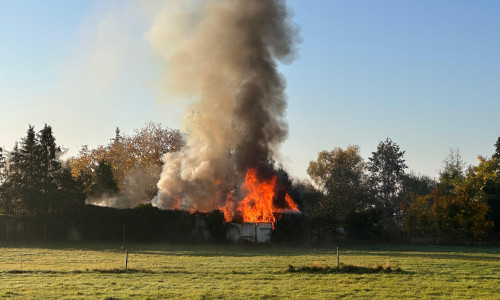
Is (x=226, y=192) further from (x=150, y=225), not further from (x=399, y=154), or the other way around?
(x=399, y=154)

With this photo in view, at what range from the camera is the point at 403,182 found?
8600 cm

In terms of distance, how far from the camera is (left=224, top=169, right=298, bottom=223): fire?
49.8 metres

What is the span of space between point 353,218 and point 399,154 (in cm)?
3698

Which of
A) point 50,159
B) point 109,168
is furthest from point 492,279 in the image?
point 109,168

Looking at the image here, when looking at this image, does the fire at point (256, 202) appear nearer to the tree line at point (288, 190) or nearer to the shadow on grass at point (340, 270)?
the tree line at point (288, 190)

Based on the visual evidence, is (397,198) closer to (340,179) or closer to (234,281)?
(340,179)

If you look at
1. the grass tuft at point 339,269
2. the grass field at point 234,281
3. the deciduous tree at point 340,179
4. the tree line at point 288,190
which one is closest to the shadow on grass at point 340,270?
the grass tuft at point 339,269

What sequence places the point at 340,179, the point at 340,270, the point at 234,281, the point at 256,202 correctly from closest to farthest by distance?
the point at 234,281, the point at 340,270, the point at 256,202, the point at 340,179

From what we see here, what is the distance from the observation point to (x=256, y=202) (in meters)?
50.4

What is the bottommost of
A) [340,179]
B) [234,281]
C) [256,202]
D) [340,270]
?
[234,281]

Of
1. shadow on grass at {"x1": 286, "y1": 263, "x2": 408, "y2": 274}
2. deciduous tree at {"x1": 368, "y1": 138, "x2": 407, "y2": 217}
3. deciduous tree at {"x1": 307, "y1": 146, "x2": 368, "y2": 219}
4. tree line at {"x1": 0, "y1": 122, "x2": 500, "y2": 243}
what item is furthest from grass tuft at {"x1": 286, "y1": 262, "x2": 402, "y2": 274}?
deciduous tree at {"x1": 368, "y1": 138, "x2": 407, "y2": 217}

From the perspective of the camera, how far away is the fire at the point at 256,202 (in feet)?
164

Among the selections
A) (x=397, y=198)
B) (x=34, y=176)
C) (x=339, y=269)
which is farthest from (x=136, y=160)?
(x=339, y=269)

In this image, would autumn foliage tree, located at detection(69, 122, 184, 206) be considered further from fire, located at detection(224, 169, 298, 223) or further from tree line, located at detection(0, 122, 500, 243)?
fire, located at detection(224, 169, 298, 223)
